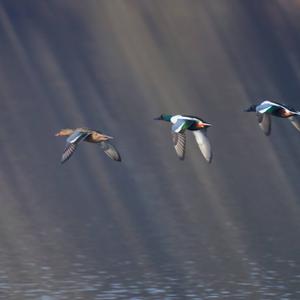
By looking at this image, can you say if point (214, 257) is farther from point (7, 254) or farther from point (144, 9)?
point (144, 9)

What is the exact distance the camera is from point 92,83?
23.4 meters

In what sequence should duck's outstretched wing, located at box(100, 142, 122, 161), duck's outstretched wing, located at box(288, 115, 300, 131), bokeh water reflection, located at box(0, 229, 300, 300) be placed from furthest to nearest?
duck's outstretched wing, located at box(100, 142, 122, 161) < duck's outstretched wing, located at box(288, 115, 300, 131) < bokeh water reflection, located at box(0, 229, 300, 300)

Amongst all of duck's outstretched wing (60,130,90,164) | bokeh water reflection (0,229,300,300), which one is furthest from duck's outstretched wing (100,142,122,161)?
bokeh water reflection (0,229,300,300)

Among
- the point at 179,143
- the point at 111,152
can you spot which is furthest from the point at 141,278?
the point at 179,143

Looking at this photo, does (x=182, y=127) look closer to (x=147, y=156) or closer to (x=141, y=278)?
(x=141, y=278)

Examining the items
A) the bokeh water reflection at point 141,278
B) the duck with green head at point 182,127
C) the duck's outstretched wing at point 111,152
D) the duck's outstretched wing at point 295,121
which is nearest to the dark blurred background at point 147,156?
the bokeh water reflection at point 141,278

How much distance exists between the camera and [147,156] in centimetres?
1652

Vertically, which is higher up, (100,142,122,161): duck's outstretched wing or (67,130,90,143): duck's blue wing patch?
(67,130,90,143): duck's blue wing patch

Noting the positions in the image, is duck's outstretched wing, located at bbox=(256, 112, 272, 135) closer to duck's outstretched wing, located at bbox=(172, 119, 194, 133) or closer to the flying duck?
the flying duck

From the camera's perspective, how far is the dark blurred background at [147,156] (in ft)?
34.5

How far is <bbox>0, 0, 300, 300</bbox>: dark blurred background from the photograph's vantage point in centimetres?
1051

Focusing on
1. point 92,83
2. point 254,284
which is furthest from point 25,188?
point 92,83

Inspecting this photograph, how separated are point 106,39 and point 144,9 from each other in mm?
2766

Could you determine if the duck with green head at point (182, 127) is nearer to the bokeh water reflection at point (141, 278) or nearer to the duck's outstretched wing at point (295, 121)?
the duck's outstretched wing at point (295, 121)
